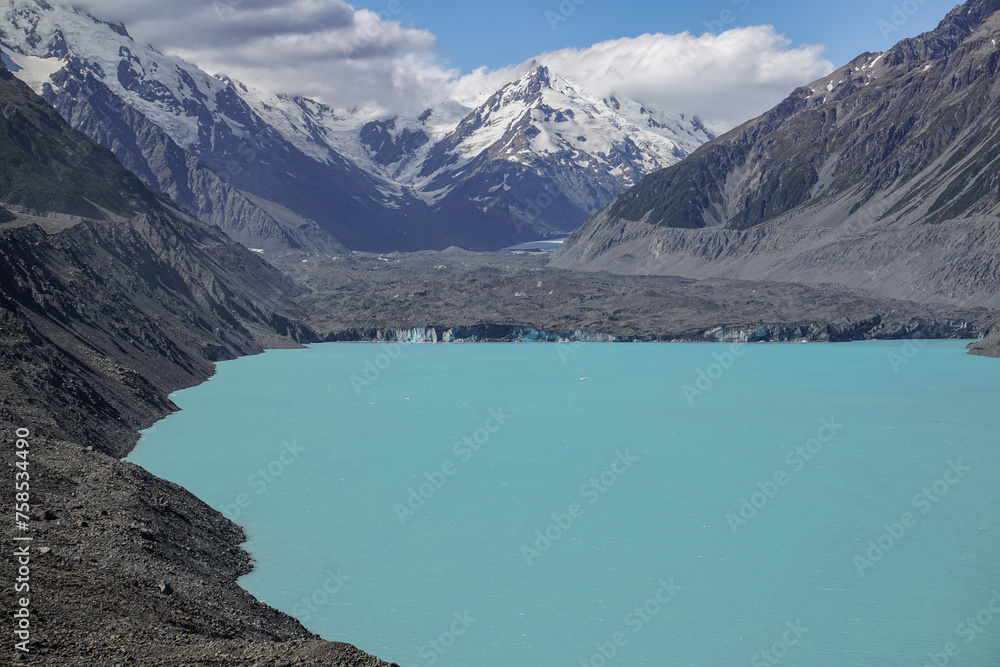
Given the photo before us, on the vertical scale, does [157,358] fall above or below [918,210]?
below

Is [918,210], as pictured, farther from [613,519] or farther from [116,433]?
[116,433]

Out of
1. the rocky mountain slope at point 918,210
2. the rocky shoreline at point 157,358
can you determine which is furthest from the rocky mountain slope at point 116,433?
the rocky mountain slope at point 918,210

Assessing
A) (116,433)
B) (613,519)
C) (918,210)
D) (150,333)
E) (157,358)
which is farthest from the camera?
(918,210)

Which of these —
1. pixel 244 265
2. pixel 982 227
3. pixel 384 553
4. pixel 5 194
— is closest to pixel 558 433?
pixel 384 553

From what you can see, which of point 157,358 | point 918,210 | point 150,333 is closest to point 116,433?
point 157,358

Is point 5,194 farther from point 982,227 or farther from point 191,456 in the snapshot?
point 982,227

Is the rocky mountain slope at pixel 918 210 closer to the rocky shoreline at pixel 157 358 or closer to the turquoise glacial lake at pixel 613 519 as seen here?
the rocky shoreline at pixel 157 358
